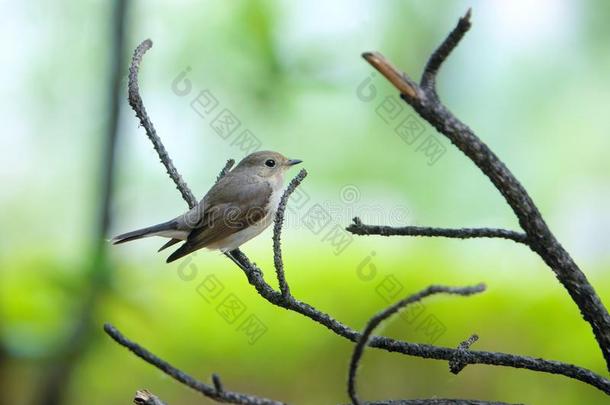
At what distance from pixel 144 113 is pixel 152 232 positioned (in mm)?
835

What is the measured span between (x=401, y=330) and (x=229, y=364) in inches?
21.0

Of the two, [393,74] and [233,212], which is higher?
[233,212]

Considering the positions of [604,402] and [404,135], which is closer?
[404,135]

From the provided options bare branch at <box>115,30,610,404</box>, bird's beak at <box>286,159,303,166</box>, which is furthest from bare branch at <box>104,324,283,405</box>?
bird's beak at <box>286,159,303,166</box>

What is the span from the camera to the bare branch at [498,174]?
57 centimetres

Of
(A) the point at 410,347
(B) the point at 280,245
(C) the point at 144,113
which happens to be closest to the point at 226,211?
(C) the point at 144,113

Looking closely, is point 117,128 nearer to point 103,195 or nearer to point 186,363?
point 103,195

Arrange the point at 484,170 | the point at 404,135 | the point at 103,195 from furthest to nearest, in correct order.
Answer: the point at 103,195
the point at 404,135
the point at 484,170

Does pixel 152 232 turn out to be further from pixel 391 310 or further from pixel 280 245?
pixel 391 310

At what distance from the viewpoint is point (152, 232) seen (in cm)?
174

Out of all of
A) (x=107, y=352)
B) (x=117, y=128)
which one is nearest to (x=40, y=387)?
(x=107, y=352)

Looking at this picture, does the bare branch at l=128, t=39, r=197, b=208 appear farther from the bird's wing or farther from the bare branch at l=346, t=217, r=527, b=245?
the bird's wing

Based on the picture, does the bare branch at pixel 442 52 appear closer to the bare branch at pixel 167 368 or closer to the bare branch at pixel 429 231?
the bare branch at pixel 429 231

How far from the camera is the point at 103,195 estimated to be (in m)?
1.91
